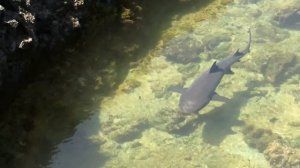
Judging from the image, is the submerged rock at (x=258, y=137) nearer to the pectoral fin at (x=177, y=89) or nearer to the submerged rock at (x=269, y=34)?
the pectoral fin at (x=177, y=89)

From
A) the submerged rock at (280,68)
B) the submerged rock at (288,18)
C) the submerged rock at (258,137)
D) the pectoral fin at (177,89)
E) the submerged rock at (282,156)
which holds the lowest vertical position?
the submerged rock at (282,156)

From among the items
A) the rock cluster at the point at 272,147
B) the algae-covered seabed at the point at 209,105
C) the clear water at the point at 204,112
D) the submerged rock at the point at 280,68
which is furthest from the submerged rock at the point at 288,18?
the rock cluster at the point at 272,147

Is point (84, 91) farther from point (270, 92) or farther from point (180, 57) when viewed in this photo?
point (270, 92)

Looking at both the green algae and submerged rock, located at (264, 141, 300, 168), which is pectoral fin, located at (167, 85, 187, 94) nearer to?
the green algae

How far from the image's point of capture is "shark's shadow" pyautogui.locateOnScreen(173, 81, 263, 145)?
214 inches

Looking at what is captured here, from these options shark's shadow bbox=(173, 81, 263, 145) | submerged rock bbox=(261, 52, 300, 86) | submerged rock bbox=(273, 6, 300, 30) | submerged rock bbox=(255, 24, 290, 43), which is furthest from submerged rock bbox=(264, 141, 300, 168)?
submerged rock bbox=(273, 6, 300, 30)

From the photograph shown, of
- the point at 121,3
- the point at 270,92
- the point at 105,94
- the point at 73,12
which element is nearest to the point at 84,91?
the point at 105,94

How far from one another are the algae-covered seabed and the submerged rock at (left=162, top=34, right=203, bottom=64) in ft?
0.19

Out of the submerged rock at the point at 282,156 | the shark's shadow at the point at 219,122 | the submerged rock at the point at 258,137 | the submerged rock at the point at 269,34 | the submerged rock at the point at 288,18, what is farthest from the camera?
the submerged rock at the point at 288,18

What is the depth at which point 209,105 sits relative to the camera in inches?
233

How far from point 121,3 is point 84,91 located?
185 centimetres

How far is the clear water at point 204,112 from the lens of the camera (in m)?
5.12

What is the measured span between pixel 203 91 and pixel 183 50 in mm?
1591

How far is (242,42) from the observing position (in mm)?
7051
